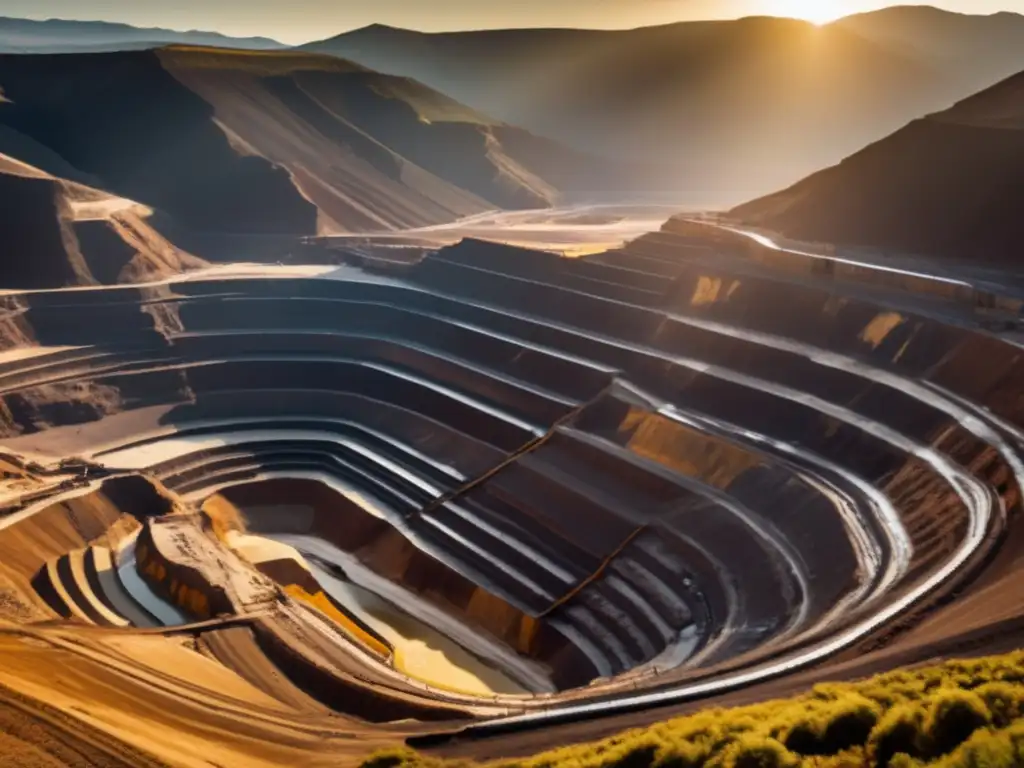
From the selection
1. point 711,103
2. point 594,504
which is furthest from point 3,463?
point 711,103

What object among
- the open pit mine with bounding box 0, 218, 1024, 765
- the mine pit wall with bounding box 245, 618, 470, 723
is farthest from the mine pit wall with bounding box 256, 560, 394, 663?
the mine pit wall with bounding box 245, 618, 470, 723

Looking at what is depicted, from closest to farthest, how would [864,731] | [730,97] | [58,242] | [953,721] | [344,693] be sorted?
[953,721] → [864,731] → [344,693] → [58,242] → [730,97]

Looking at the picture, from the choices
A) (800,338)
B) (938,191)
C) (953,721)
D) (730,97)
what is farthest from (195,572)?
(730,97)

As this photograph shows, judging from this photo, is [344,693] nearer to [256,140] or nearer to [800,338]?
[800,338]

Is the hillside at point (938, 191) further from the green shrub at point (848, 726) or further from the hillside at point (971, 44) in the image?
the hillside at point (971, 44)

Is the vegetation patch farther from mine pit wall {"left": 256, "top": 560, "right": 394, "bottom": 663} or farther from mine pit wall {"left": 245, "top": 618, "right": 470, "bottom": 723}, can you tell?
mine pit wall {"left": 256, "top": 560, "right": 394, "bottom": 663}
